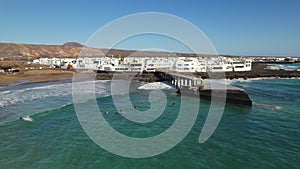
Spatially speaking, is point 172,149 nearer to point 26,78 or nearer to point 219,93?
point 219,93

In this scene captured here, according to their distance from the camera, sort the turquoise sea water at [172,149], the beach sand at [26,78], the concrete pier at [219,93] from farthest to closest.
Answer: the beach sand at [26,78] < the concrete pier at [219,93] < the turquoise sea water at [172,149]

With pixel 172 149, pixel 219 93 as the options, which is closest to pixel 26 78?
pixel 219 93

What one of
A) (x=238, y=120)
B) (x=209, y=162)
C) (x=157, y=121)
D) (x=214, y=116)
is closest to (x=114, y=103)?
(x=157, y=121)

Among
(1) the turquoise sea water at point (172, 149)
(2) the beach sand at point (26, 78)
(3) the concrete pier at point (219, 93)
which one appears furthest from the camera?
(2) the beach sand at point (26, 78)

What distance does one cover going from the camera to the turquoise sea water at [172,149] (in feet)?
36.3

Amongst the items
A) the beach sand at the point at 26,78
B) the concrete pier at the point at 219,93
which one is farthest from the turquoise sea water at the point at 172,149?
the beach sand at the point at 26,78

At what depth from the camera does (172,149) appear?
12617 mm

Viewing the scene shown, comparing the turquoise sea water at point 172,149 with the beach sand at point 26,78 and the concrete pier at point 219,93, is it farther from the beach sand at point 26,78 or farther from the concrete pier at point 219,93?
the beach sand at point 26,78

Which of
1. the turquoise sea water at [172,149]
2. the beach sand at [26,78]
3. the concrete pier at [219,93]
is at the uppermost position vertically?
the beach sand at [26,78]

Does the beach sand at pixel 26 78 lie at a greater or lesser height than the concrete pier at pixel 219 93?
greater

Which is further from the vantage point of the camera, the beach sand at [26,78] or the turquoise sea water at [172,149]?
the beach sand at [26,78]

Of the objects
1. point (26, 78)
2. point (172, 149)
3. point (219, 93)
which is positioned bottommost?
point (172, 149)

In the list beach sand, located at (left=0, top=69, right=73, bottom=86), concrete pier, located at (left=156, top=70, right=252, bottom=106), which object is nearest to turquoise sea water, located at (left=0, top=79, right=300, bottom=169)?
concrete pier, located at (left=156, top=70, right=252, bottom=106)

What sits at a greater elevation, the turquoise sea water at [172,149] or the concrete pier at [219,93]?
the concrete pier at [219,93]
